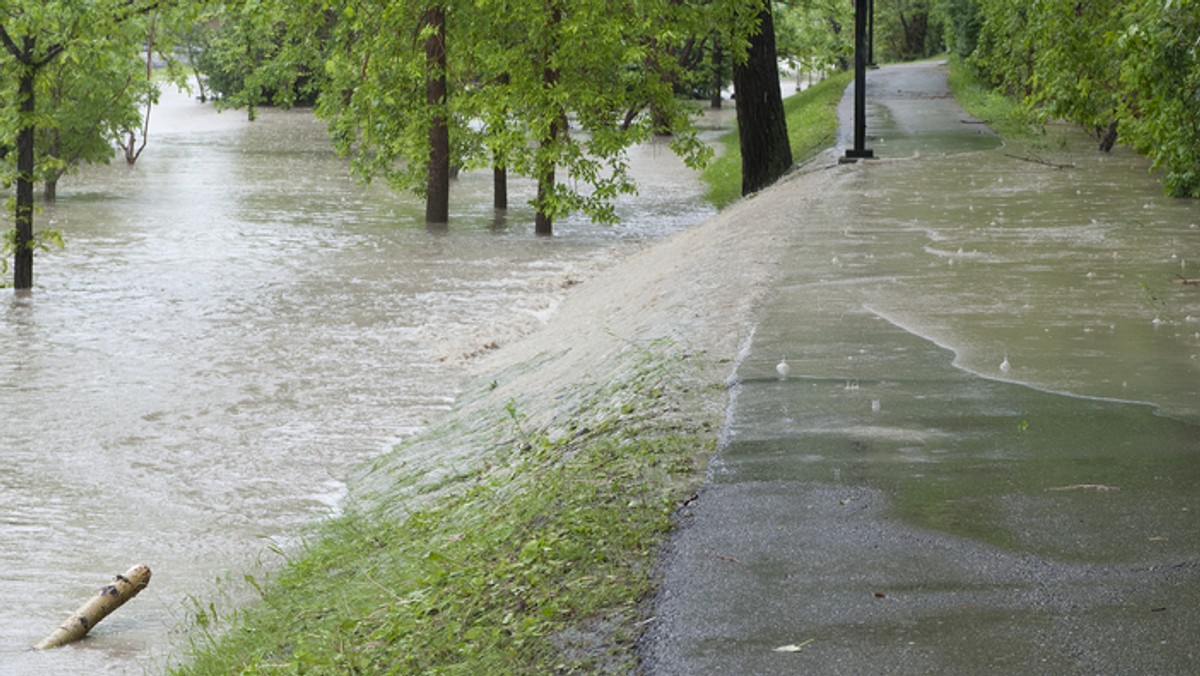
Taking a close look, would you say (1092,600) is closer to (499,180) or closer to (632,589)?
(632,589)

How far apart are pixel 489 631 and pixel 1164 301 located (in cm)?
656

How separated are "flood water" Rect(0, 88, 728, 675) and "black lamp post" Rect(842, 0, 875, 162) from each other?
4.21 m

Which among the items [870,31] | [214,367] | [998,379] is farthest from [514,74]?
[870,31]

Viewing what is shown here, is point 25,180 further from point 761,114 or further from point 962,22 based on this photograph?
point 962,22

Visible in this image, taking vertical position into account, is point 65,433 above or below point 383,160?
below

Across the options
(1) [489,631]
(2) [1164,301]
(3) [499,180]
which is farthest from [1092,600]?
(3) [499,180]

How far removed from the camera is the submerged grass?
486cm

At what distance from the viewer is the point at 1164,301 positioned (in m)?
9.94

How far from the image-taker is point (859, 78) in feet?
67.3

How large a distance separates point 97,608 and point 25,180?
13886 millimetres

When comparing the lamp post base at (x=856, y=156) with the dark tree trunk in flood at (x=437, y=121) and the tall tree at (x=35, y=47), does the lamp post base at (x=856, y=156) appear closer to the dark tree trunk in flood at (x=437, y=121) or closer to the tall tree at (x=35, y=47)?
the dark tree trunk in flood at (x=437, y=121)

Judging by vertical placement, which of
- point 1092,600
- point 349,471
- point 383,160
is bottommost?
point 349,471

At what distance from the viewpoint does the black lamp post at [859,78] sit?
19.9 meters

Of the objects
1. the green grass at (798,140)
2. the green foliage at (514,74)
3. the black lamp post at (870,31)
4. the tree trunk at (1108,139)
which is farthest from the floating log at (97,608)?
the black lamp post at (870,31)
